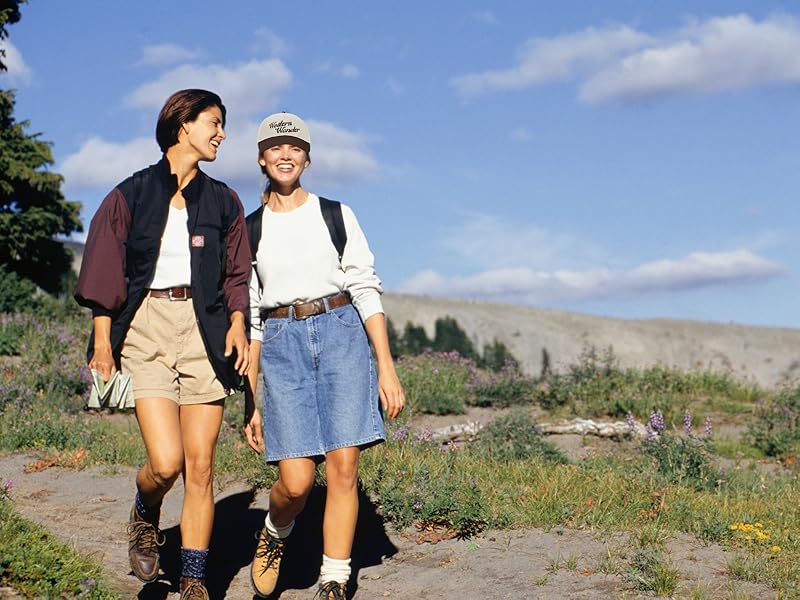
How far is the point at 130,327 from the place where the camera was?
492 cm

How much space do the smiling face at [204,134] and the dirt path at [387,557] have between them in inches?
93.9

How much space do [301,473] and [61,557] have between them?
128 cm

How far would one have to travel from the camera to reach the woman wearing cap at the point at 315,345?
5.00m

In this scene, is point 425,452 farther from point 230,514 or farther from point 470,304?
point 470,304

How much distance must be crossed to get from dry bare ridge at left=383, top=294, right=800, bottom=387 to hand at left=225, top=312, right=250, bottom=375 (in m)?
73.2

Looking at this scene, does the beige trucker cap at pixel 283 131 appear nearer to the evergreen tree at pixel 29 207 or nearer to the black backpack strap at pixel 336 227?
the black backpack strap at pixel 336 227

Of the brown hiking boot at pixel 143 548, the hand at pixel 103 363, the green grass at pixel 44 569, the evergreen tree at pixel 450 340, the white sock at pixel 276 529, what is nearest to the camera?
the green grass at pixel 44 569

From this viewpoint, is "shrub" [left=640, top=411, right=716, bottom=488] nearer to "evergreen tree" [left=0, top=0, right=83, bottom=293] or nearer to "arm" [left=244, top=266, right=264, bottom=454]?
"arm" [left=244, top=266, right=264, bottom=454]

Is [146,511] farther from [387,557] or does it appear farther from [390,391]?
[387,557]

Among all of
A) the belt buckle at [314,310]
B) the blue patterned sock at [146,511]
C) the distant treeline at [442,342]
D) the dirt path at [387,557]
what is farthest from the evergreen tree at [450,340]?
the belt buckle at [314,310]

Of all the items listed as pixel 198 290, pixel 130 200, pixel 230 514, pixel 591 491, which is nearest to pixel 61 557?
pixel 198 290

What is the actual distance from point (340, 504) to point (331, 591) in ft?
1.45

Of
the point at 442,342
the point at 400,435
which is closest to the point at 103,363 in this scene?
the point at 400,435

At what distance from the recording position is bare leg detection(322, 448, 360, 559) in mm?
5008
